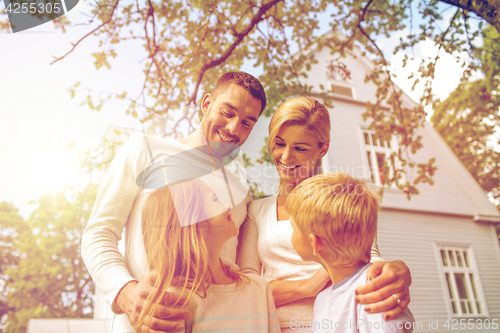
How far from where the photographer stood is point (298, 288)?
3.59 ft

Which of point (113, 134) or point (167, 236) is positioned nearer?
point (167, 236)

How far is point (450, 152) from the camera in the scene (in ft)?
26.6

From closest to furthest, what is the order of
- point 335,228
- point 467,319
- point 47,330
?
point 335,228 → point 47,330 → point 467,319

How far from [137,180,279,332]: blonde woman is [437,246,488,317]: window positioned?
7218mm

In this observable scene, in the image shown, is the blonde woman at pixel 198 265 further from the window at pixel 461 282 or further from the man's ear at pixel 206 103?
the window at pixel 461 282

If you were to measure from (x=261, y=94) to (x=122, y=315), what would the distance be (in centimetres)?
92

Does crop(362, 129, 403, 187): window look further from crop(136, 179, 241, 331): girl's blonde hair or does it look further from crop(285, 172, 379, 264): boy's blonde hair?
crop(136, 179, 241, 331): girl's blonde hair

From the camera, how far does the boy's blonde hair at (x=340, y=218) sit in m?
0.93

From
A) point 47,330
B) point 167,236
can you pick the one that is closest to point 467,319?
point 47,330

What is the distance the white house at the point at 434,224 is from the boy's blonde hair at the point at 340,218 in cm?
535

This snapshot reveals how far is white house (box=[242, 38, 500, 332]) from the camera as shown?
6602 mm

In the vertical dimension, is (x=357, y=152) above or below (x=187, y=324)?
above

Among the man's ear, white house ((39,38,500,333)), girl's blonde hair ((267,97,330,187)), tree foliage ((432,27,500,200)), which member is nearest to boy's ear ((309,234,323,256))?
girl's blonde hair ((267,97,330,187))

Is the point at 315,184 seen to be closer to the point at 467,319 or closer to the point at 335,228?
the point at 335,228
